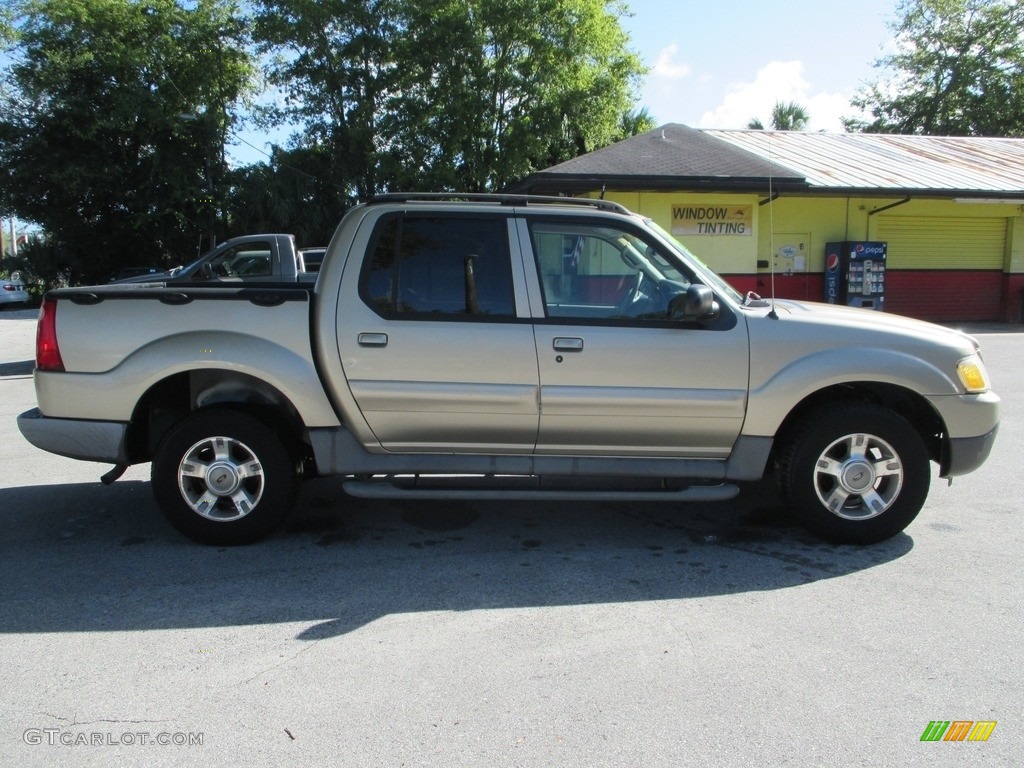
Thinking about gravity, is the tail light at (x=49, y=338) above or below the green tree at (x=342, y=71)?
below

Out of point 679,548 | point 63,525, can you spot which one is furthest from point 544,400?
point 63,525

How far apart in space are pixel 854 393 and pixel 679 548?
55.6 inches

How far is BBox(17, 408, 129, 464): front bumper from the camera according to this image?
15.3 ft

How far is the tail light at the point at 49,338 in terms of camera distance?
15.1 feet

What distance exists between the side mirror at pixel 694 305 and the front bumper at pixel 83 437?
323 centimetres

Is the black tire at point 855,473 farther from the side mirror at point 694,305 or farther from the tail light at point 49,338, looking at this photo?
the tail light at point 49,338

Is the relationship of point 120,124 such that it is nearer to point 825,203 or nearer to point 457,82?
point 457,82

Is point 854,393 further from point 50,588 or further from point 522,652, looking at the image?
point 50,588

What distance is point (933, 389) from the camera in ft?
15.1

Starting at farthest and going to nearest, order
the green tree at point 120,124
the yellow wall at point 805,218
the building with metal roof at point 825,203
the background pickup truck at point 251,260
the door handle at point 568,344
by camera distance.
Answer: the green tree at point 120,124 → the yellow wall at point 805,218 → the building with metal roof at point 825,203 → the background pickup truck at point 251,260 → the door handle at point 568,344

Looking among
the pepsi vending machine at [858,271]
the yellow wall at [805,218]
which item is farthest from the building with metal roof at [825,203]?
the pepsi vending machine at [858,271]

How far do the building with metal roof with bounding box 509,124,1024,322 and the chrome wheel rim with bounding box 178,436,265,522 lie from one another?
39.4 ft

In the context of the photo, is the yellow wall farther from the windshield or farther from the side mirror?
the side mirror

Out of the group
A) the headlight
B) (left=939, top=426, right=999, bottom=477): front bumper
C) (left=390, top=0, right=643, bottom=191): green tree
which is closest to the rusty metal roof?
(left=390, top=0, right=643, bottom=191): green tree
